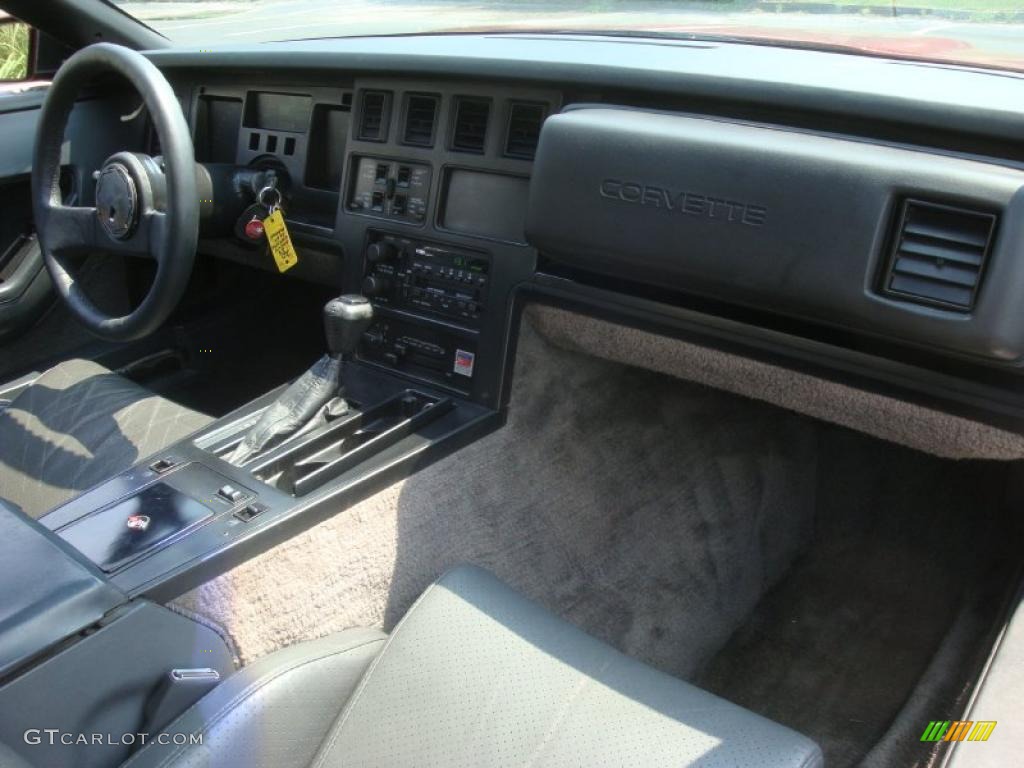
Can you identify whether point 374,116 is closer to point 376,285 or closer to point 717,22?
point 376,285

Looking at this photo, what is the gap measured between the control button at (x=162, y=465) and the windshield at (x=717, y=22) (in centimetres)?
131

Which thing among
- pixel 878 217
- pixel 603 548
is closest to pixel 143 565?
pixel 603 548

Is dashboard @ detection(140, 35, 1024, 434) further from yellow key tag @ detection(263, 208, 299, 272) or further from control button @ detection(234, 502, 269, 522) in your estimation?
control button @ detection(234, 502, 269, 522)

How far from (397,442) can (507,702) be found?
595mm

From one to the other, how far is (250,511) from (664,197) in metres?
0.78

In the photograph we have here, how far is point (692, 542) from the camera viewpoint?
2.07 m

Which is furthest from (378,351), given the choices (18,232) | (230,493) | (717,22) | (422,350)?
(18,232)

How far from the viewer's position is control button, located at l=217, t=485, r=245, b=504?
1.44m

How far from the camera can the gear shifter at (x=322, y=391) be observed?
1.69 metres

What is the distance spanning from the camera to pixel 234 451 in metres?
1.65

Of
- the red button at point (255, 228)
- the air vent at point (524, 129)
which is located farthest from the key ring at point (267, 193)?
the air vent at point (524, 129)
